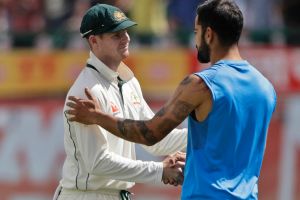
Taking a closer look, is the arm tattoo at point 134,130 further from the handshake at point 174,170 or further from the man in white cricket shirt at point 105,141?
the handshake at point 174,170

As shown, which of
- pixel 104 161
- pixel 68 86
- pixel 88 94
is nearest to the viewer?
pixel 88 94

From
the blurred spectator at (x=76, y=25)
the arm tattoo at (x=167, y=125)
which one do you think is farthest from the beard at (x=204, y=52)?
the blurred spectator at (x=76, y=25)

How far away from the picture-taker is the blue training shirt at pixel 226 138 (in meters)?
5.55

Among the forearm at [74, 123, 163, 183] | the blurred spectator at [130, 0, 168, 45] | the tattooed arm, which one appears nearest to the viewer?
the tattooed arm

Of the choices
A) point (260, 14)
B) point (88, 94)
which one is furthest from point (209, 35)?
point (260, 14)

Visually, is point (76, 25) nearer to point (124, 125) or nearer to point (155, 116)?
point (124, 125)

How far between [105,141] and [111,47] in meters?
0.61

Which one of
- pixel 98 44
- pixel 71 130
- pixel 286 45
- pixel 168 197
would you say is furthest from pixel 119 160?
pixel 286 45

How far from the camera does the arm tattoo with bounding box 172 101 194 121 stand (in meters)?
5.57

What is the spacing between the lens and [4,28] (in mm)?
13273

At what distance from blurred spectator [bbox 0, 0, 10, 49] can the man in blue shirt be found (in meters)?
6.78

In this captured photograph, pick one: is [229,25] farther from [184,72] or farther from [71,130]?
[184,72]

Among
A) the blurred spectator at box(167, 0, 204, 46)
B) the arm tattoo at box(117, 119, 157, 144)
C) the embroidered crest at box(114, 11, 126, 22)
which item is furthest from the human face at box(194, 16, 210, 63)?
the blurred spectator at box(167, 0, 204, 46)

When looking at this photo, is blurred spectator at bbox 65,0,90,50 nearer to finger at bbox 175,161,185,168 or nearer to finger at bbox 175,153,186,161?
finger at bbox 175,153,186,161
